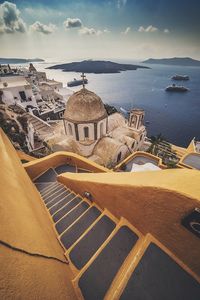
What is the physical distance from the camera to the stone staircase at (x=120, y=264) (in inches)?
83.3

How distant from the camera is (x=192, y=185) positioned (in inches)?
86.4

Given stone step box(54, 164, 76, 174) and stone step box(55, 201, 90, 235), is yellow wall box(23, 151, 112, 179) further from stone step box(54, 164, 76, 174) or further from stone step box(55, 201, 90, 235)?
stone step box(55, 201, 90, 235)

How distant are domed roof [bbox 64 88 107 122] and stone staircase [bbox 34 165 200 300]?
11.7 m

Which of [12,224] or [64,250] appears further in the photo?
[64,250]

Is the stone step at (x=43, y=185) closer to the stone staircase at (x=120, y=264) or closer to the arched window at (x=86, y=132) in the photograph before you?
the stone staircase at (x=120, y=264)

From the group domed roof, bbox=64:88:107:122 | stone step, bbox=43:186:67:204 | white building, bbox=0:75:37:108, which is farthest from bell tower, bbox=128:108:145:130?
stone step, bbox=43:186:67:204

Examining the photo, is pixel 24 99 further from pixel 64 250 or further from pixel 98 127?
pixel 64 250

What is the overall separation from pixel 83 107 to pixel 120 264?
13268 millimetres

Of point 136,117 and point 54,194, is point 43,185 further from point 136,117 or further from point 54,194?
point 136,117

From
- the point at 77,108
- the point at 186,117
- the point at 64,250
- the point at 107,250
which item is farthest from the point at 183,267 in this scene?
the point at 186,117

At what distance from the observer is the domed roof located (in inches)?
548

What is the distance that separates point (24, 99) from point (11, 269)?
29632 mm

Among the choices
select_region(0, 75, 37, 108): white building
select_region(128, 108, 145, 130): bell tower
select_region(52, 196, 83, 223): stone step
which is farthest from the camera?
select_region(128, 108, 145, 130): bell tower

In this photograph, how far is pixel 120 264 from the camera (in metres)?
2.51
